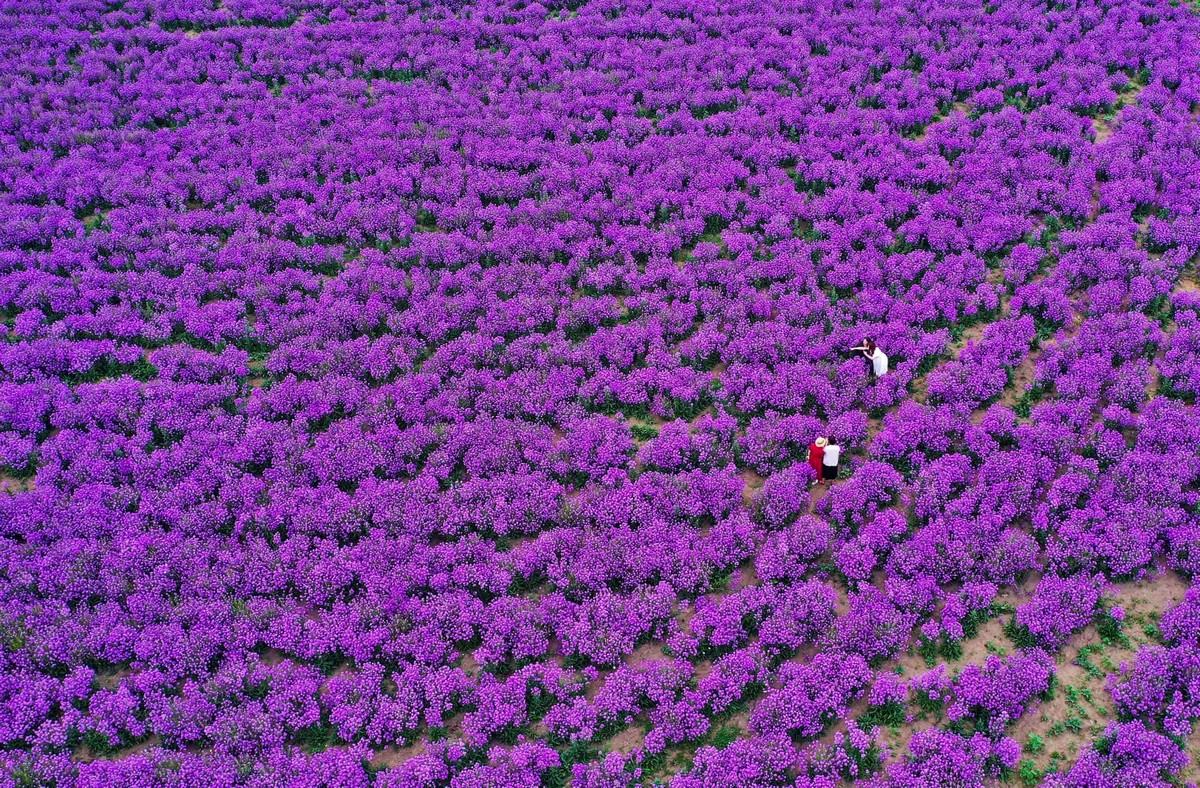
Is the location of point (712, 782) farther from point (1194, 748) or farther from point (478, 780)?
point (1194, 748)

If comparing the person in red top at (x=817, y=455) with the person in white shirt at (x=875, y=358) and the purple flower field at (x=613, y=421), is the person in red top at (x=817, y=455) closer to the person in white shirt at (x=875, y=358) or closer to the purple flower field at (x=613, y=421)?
the purple flower field at (x=613, y=421)

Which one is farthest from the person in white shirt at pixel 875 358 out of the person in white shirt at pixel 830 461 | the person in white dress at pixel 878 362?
the person in white shirt at pixel 830 461

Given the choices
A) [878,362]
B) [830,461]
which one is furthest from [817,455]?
[878,362]

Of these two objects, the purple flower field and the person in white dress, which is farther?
the person in white dress

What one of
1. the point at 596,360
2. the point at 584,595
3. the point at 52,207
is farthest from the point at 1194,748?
the point at 52,207

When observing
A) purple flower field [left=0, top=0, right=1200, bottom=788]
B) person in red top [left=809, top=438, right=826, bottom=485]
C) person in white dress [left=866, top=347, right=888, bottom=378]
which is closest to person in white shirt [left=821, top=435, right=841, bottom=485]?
person in red top [left=809, top=438, right=826, bottom=485]

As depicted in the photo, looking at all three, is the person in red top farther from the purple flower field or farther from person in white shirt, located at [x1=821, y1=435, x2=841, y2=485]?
the purple flower field
